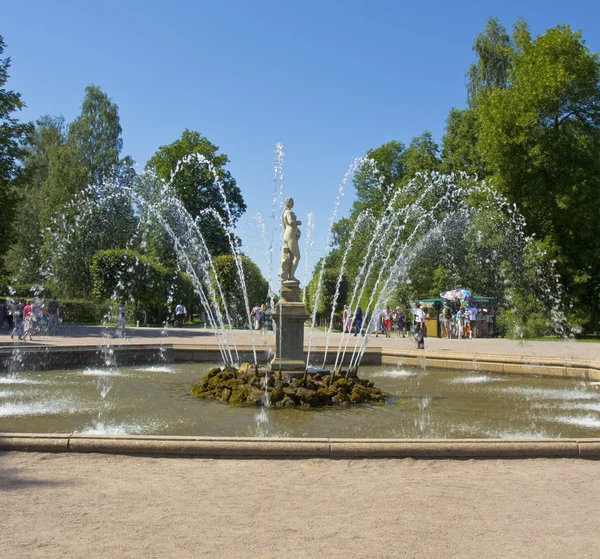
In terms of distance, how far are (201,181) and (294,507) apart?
4944 cm

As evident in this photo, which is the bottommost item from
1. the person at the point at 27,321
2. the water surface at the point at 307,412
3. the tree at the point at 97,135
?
the water surface at the point at 307,412

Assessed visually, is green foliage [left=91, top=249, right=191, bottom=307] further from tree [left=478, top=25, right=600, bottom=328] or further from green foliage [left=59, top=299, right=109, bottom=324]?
tree [left=478, top=25, right=600, bottom=328]

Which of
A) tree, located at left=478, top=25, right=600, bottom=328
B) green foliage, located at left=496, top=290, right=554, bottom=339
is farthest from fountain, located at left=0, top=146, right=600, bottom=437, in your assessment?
tree, located at left=478, top=25, right=600, bottom=328

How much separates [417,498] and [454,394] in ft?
23.9

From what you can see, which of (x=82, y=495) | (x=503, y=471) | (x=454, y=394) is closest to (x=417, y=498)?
(x=503, y=471)

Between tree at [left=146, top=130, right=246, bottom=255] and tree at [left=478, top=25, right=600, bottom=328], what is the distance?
24.1 metres

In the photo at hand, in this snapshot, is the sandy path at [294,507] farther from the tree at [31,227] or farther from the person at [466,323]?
the tree at [31,227]

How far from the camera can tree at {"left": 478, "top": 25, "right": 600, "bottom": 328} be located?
32.8m

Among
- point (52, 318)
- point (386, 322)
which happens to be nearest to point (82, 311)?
point (52, 318)

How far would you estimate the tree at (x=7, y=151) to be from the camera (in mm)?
29734

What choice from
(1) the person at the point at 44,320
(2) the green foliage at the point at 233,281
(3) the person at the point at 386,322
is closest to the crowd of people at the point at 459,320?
(3) the person at the point at 386,322

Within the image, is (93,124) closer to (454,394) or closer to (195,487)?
(454,394)

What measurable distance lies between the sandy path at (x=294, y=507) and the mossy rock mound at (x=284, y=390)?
402cm

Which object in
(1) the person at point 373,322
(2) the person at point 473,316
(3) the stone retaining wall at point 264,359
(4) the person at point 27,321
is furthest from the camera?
(2) the person at point 473,316
